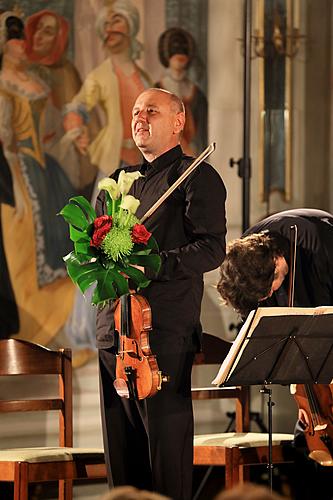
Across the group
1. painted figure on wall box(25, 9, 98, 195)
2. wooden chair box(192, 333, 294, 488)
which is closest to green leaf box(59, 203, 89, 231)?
wooden chair box(192, 333, 294, 488)

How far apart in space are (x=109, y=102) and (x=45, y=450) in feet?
7.38

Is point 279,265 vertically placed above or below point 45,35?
below

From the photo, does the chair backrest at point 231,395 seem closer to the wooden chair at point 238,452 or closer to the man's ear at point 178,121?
the wooden chair at point 238,452

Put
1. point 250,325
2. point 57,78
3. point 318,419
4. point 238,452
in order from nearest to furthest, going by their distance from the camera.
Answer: point 250,325
point 318,419
point 238,452
point 57,78

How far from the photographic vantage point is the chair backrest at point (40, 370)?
15.3 feet

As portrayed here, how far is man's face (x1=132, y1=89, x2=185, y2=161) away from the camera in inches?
155

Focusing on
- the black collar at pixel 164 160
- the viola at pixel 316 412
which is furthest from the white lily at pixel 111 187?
the viola at pixel 316 412

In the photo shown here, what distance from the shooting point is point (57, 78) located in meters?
5.57

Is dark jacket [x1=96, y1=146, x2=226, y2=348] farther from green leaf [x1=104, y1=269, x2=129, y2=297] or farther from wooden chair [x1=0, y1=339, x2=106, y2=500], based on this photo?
wooden chair [x1=0, y1=339, x2=106, y2=500]

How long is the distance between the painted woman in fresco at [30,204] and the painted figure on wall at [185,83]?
860mm

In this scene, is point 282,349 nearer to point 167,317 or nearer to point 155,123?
point 167,317

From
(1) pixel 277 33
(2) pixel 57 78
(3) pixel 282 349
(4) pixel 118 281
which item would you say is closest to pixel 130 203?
(4) pixel 118 281

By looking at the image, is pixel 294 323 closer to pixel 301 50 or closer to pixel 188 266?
pixel 188 266

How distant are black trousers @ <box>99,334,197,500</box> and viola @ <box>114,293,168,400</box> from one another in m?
0.15
